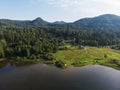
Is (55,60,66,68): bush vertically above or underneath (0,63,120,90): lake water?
above

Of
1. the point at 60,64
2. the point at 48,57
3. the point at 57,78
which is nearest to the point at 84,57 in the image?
the point at 48,57

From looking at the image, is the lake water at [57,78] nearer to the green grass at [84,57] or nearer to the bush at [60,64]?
the bush at [60,64]

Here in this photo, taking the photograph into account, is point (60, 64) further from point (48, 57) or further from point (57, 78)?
point (57, 78)

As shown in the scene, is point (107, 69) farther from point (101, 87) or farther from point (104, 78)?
point (101, 87)

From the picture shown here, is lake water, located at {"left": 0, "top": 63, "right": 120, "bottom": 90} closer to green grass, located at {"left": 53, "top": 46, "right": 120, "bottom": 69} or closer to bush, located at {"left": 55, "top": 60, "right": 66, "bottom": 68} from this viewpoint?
bush, located at {"left": 55, "top": 60, "right": 66, "bottom": 68}

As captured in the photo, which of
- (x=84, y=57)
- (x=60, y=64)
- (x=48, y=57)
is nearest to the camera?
(x=60, y=64)

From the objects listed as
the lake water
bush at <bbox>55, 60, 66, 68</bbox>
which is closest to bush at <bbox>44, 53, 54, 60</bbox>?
bush at <bbox>55, 60, 66, 68</bbox>

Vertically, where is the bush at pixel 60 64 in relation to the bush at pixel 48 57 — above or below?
below

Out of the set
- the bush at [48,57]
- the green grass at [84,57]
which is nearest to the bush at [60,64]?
the green grass at [84,57]

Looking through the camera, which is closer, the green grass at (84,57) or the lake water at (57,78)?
the lake water at (57,78)
